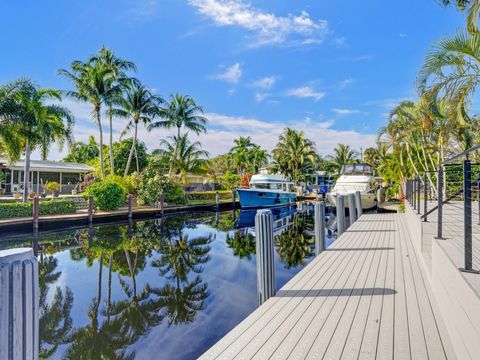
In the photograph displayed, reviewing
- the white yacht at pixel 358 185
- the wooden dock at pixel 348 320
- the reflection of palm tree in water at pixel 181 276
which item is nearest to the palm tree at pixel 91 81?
the reflection of palm tree in water at pixel 181 276

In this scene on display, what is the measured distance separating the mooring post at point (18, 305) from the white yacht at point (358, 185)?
15.9 metres

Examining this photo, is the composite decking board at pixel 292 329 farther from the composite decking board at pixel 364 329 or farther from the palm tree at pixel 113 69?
the palm tree at pixel 113 69

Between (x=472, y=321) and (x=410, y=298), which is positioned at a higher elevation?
(x=472, y=321)

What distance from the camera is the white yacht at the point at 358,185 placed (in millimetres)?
16484

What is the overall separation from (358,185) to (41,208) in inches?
629

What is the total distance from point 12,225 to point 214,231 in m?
7.38

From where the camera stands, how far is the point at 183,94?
92.1 ft

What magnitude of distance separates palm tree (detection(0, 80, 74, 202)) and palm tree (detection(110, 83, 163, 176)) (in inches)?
267

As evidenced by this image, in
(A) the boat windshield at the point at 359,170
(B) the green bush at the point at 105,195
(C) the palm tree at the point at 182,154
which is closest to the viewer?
(B) the green bush at the point at 105,195

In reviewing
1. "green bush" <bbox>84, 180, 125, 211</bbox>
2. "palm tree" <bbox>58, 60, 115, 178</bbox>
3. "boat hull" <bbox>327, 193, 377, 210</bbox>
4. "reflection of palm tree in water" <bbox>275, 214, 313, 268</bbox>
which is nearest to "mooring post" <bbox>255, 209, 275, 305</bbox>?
"reflection of palm tree in water" <bbox>275, 214, 313, 268</bbox>

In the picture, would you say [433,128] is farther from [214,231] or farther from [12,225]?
[12,225]

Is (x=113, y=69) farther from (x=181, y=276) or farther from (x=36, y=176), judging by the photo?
(x=181, y=276)

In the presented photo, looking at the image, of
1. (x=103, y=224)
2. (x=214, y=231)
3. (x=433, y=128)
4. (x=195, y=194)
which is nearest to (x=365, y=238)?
(x=214, y=231)

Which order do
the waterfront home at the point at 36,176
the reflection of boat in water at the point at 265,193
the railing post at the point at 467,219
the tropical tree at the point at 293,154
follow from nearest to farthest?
the railing post at the point at 467,219
the reflection of boat in water at the point at 265,193
the waterfront home at the point at 36,176
the tropical tree at the point at 293,154
